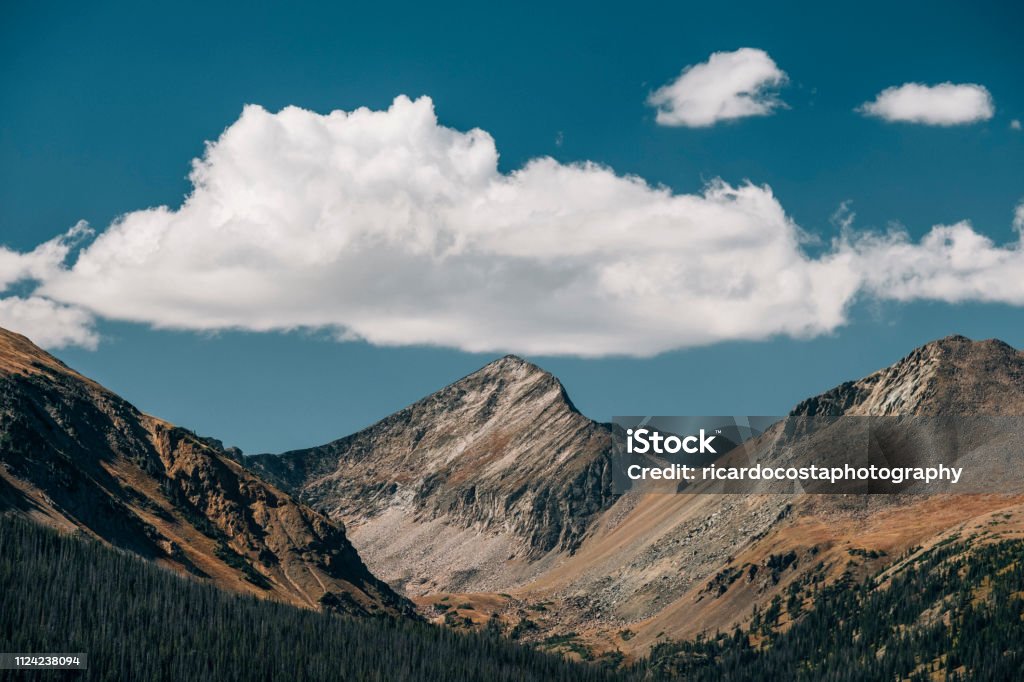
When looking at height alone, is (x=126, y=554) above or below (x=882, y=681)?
above

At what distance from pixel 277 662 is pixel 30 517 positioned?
49.3 meters

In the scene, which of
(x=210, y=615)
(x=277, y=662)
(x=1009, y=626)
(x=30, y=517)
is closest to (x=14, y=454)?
(x=30, y=517)

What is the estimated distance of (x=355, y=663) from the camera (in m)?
176

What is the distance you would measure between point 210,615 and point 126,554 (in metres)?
21.4

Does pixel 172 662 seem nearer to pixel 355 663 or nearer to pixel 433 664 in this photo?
pixel 355 663

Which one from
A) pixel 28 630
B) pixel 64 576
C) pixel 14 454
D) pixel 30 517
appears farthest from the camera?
pixel 14 454

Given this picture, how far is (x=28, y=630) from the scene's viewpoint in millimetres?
156625

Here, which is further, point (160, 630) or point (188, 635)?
point (188, 635)

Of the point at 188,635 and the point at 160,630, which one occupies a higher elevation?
the point at 160,630

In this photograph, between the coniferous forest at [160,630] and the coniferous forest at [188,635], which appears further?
the coniferous forest at [188,635]

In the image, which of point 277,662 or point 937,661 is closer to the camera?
point 277,662

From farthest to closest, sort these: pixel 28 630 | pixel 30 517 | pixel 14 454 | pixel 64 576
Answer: pixel 14 454 → pixel 30 517 → pixel 64 576 → pixel 28 630

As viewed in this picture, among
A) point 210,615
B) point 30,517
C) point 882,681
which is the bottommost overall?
point 882,681

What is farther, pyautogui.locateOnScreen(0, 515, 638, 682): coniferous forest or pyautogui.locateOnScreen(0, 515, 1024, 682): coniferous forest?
pyautogui.locateOnScreen(0, 515, 1024, 682): coniferous forest
